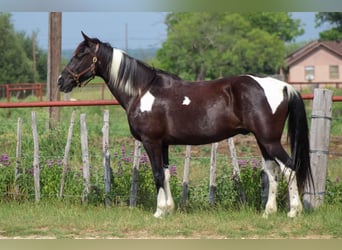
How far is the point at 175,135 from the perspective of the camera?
6.89m

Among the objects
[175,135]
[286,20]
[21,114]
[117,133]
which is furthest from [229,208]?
[286,20]

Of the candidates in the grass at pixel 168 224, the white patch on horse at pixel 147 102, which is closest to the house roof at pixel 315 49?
the white patch on horse at pixel 147 102

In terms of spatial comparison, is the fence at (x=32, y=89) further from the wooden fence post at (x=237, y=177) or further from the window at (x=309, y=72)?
the window at (x=309, y=72)

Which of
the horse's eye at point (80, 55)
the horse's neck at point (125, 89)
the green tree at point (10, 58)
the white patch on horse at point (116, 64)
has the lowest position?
the horse's neck at point (125, 89)

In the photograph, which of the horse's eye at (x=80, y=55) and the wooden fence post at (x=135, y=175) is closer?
the horse's eye at (x=80, y=55)

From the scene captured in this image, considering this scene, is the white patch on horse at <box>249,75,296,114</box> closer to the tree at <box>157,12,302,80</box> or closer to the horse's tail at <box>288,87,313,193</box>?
the horse's tail at <box>288,87,313,193</box>

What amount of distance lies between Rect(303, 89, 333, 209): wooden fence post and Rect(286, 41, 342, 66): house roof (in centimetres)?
5031

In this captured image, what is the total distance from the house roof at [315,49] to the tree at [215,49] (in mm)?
1607

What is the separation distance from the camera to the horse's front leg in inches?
271

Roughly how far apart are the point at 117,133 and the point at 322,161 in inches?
414

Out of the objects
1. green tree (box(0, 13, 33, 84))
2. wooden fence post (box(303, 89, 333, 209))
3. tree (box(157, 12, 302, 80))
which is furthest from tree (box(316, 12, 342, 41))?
wooden fence post (box(303, 89, 333, 209))

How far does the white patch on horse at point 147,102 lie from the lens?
6.92 m

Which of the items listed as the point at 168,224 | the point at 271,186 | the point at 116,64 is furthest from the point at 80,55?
the point at 271,186

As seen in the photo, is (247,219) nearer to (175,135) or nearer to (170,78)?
(175,135)
